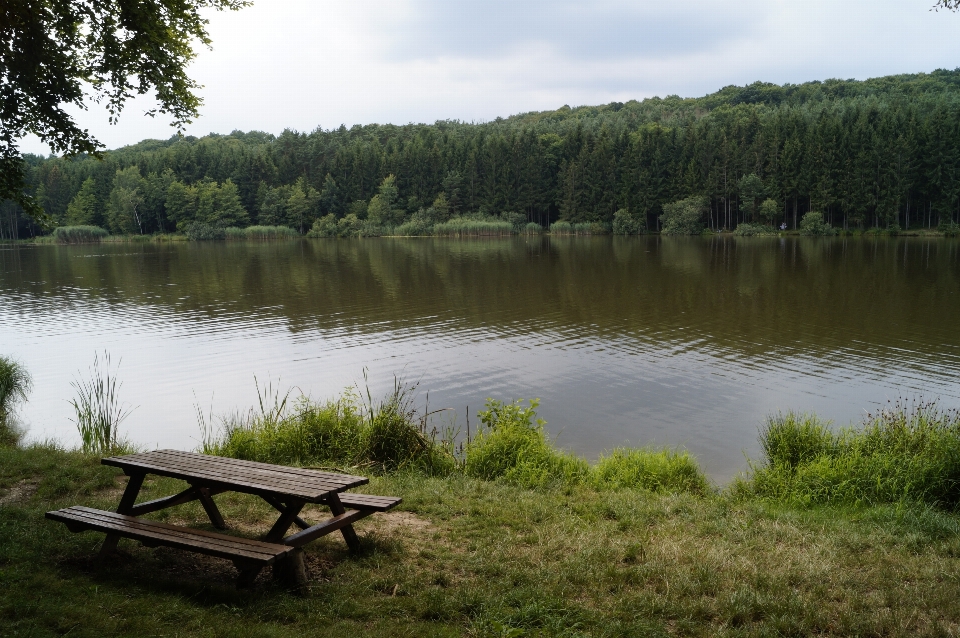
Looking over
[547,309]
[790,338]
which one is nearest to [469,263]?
[547,309]

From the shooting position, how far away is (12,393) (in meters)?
14.7

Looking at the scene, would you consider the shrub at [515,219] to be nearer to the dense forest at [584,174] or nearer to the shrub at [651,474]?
the dense forest at [584,174]

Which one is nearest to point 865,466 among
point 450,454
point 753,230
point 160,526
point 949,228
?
point 450,454

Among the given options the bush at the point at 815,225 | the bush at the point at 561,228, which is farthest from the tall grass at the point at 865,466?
the bush at the point at 561,228

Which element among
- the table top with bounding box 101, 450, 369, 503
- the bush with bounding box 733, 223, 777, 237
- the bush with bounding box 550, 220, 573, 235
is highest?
the bush with bounding box 550, 220, 573, 235

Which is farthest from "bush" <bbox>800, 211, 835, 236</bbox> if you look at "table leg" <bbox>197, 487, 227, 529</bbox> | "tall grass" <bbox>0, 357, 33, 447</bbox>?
"table leg" <bbox>197, 487, 227, 529</bbox>

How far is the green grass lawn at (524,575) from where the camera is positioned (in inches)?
171

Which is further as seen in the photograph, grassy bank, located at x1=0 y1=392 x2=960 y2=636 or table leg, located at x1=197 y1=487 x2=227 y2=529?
table leg, located at x1=197 y1=487 x2=227 y2=529

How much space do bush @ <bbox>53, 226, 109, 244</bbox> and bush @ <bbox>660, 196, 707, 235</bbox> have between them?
8528cm

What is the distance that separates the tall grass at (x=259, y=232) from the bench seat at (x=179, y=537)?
10313 centimetres

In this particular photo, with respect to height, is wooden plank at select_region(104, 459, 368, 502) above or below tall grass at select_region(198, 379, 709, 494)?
above

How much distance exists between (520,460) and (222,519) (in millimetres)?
4098

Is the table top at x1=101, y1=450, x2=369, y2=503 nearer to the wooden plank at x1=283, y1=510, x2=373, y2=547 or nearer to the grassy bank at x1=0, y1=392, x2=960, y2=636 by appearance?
the wooden plank at x1=283, y1=510, x2=373, y2=547

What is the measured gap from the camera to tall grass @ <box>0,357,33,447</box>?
12430 millimetres
